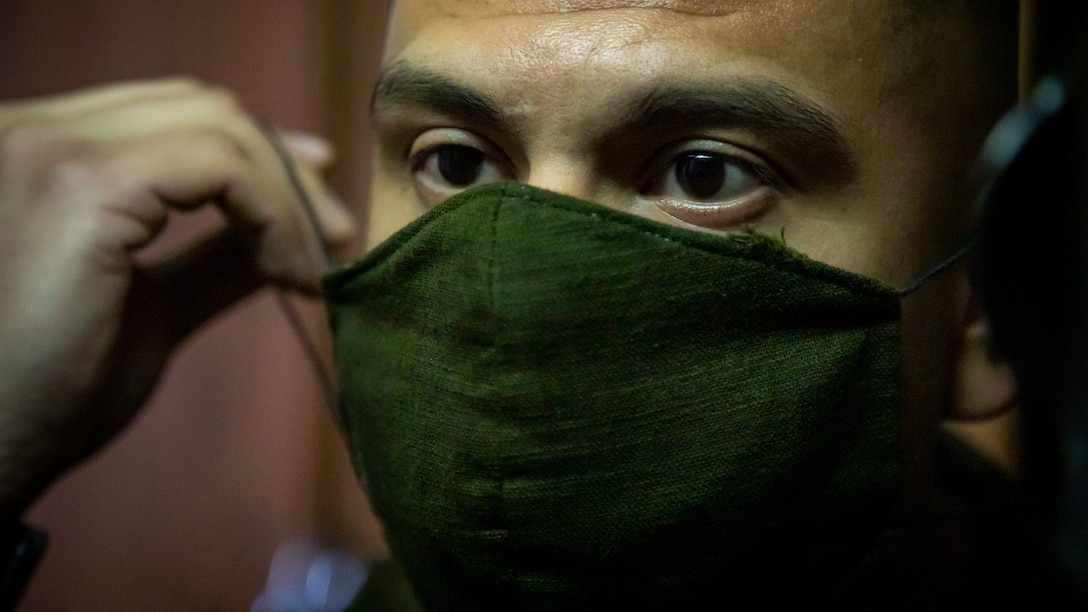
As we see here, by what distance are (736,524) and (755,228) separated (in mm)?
279

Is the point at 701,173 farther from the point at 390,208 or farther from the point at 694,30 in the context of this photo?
the point at 390,208

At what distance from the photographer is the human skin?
0.88 metres

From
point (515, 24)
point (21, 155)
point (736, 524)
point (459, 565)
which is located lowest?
point (459, 565)

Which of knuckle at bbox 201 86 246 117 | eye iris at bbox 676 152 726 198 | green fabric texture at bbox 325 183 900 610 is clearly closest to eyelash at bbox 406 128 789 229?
eye iris at bbox 676 152 726 198

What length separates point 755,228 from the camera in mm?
915

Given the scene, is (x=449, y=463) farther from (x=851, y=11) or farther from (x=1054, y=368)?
(x=1054, y=368)

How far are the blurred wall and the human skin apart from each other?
88 cm

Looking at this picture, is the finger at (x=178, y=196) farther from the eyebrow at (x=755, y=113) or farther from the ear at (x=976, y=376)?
the ear at (x=976, y=376)

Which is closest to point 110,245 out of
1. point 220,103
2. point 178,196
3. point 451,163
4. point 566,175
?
point 178,196

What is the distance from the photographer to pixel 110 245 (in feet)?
3.84

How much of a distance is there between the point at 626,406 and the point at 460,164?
387 millimetres

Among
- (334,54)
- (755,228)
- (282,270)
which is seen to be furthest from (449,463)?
(334,54)

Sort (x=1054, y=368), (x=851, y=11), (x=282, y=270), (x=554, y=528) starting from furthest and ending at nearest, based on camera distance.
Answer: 1. (x=282, y=270)
2. (x=1054, y=368)
3. (x=851, y=11)
4. (x=554, y=528)

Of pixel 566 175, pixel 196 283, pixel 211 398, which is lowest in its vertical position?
pixel 211 398
